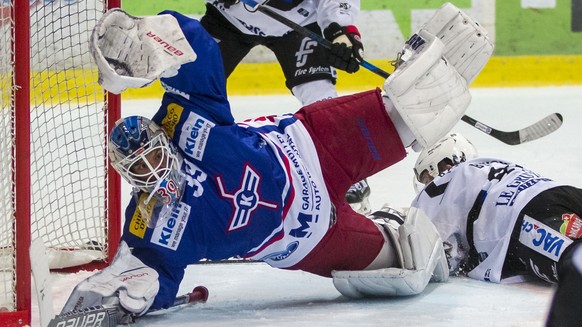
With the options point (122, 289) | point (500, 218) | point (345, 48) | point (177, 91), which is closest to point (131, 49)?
point (177, 91)

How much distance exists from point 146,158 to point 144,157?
0.05 feet

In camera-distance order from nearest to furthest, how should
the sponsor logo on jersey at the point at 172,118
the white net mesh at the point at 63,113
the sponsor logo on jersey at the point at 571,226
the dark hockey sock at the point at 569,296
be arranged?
the dark hockey sock at the point at 569,296
the sponsor logo on jersey at the point at 172,118
the sponsor logo on jersey at the point at 571,226
the white net mesh at the point at 63,113

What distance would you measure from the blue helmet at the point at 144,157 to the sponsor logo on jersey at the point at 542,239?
0.90 metres

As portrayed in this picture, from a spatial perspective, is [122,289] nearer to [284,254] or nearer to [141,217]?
[141,217]

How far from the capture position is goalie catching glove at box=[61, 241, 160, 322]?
92.1 inches

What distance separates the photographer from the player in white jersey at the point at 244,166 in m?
2.32

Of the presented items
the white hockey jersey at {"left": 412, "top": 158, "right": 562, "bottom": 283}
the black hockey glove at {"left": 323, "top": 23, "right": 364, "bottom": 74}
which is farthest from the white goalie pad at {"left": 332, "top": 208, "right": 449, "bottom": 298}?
the black hockey glove at {"left": 323, "top": 23, "right": 364, "bottom": 74}

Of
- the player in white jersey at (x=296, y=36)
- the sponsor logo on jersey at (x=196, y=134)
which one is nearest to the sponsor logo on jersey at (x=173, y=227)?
the sponsor logo on jersey at (x=196, y=134)

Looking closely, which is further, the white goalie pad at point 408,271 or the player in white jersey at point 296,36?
the player in white jersey at point 296,36

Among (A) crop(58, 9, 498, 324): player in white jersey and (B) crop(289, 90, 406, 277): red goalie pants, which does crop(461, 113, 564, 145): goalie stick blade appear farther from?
(B) crop(289, 90, 406, 277): red goalie pants

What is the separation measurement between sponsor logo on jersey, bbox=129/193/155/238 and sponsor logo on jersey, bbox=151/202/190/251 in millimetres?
34

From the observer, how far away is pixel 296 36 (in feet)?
12.3

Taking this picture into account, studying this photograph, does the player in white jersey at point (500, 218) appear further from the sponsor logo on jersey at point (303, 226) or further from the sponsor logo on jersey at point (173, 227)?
the sponsor logo on jersey at point (173, 227)

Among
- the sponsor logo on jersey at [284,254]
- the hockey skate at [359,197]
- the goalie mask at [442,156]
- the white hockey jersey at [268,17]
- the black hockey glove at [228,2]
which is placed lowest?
the sponsor logo on jersey at [284,254]
